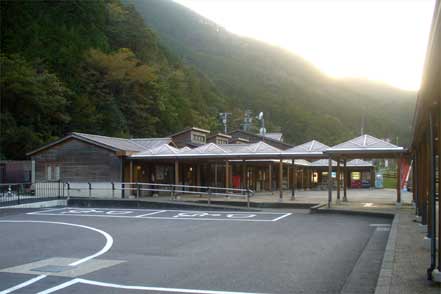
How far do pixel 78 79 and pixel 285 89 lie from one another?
7579 cm

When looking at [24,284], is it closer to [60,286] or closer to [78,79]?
[60,286]

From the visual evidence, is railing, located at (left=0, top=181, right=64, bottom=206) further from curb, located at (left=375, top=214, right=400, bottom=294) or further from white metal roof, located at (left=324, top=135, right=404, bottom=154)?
curb, located at (left=375, top=214, right=400, bottom=294)

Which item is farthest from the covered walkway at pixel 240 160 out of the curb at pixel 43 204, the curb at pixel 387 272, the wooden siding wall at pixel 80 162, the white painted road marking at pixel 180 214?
the curb at pixel 387 272

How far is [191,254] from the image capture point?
36.5 feet

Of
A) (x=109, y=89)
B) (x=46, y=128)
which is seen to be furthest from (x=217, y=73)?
(x=46, y=128)

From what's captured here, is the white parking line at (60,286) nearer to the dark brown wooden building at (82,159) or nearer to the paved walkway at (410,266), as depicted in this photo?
the paved walkway at (410,266)

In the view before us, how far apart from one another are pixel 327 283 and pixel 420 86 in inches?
124

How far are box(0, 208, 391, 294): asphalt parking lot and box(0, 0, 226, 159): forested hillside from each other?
28395 mm

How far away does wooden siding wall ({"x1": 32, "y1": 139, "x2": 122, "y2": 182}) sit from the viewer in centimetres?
3097

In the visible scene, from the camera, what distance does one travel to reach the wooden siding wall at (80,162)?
3097cm

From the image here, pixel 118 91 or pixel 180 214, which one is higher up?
pixel 118 91

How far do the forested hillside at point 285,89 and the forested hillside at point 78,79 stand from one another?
25257 mm

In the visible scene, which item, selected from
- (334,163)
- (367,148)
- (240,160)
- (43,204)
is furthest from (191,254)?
(334,163)

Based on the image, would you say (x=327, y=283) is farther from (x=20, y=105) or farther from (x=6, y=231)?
(x=20, y=105)
